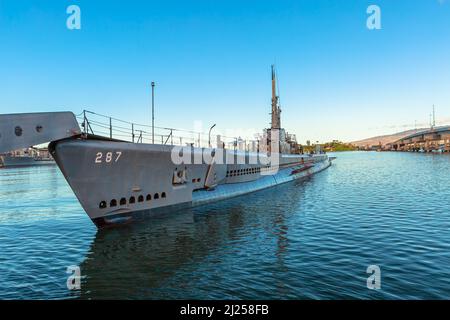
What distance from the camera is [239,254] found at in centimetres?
1131

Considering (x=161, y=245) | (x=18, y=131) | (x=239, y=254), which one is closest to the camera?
(x=18, y=131)

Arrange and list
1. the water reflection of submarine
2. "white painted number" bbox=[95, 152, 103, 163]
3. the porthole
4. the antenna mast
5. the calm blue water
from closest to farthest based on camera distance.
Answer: the calm blue water → the water reflection of submarine → the porthole → "white painted number" bbox=[95, 152, 103, 163] → the antenna mast

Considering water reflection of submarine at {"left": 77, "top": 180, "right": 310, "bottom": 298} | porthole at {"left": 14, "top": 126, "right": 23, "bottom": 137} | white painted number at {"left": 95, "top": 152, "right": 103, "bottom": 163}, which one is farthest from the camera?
white painted number at {"left": 95, "top": 152, "right": 103, "bottom": 163}

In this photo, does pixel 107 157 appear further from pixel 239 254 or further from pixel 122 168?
pixel 239 254

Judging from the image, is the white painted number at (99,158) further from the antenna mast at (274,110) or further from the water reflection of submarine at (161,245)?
the antenna mast at (274,110)

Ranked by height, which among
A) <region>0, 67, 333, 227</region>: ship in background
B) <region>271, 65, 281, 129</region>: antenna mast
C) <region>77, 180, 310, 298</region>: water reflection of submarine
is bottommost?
<region>77, 180, 310, 298</region>: water reflection of submarine

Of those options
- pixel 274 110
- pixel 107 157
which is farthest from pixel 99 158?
pixel 274 110

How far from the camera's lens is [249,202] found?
79.3 ft

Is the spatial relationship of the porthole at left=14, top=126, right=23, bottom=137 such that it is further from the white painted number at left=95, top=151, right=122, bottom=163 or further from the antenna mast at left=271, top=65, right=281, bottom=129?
the antenna mast at left=271, top=65, right=281, bottom=129

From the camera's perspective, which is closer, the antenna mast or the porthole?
the porthole

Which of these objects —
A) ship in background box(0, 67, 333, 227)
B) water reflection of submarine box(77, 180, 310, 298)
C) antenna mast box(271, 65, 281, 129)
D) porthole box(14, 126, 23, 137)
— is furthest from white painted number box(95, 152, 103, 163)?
antenna mast box(271, 65, 281, 129)

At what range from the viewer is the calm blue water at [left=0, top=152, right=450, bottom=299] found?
8.36 m

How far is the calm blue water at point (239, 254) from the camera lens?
329 inches
